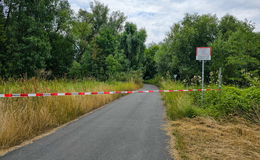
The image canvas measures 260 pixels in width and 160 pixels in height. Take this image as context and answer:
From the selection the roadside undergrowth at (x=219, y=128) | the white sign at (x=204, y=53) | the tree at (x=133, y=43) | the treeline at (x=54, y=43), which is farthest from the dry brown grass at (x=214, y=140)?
the tree at (x=133, y=43)

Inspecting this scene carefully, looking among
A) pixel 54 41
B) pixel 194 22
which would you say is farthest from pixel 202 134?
pixel 54 41

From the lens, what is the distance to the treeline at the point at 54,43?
82.7 feet

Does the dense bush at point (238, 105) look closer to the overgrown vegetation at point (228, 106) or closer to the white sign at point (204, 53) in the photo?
the overgrown vegetation at point (228, 106)

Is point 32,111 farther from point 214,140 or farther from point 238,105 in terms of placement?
point 238,105

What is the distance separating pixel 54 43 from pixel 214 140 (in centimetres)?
3597

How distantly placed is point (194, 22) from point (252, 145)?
78.7ft

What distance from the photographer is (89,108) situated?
10148 millimetres

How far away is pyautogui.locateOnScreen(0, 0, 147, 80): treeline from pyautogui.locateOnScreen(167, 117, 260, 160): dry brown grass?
1259cm

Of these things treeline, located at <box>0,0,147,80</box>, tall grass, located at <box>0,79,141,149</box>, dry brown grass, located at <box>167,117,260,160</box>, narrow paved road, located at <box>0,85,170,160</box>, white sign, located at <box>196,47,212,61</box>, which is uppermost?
treeline, located at <box>0,0,147,80</box>

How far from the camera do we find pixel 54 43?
35.9 m

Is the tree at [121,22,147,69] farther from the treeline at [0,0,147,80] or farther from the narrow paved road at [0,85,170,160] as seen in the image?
the narrow paved road at [0,85,170,160]

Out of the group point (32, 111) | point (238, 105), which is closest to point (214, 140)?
point (238, 105)

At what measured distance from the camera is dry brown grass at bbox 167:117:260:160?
3.96m

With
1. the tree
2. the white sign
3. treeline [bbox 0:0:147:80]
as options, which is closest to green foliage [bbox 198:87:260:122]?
the white sign
